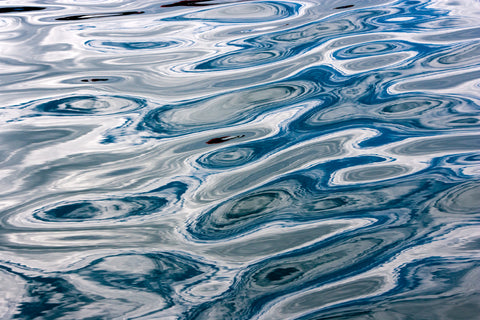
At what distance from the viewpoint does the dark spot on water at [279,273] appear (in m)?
1.07

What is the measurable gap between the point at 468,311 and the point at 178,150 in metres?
0.92

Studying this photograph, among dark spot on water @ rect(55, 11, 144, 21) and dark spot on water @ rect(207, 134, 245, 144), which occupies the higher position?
dark spot on water @ rect(55, 11, 144, 21)

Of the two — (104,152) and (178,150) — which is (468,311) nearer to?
(178,150)

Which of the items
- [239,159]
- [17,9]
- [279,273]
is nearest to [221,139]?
[239,159]

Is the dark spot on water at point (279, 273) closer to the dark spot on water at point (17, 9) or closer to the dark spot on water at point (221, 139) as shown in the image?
the dark spot on water at point (221, 139)

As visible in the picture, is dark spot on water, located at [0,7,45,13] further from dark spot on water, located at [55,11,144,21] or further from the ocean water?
dark spot on water, located at [55,11,144,21]

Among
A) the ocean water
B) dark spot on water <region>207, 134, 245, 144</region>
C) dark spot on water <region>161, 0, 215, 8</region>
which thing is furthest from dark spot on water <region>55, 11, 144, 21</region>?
dark spot on water <region>207, 134, 245, 144</region>

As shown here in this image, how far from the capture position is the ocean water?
1.05 meters

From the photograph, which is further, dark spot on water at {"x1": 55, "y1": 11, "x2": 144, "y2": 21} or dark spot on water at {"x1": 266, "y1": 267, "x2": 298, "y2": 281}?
dark spot on water at {"x1": 55, "y1": 11, "x2": 144, "y2": 21}

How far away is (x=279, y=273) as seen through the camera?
108 cm

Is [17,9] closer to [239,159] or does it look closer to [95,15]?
[95,15]

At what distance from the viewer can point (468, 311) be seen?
971 mm

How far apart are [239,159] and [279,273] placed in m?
0.50

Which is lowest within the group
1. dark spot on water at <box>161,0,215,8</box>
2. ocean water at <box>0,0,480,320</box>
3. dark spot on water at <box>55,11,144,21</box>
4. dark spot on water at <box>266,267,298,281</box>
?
dark spot on water at <box>266,267,298,281</box>
